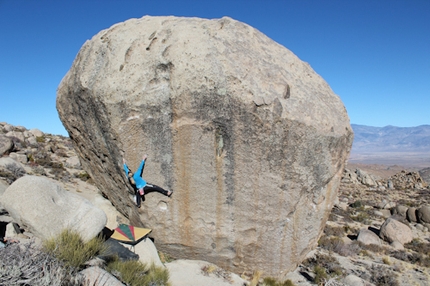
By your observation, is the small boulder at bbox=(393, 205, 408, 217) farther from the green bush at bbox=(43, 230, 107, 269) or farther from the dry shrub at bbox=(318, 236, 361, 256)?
the green bush at bbox=(43, 230, 107, 269)

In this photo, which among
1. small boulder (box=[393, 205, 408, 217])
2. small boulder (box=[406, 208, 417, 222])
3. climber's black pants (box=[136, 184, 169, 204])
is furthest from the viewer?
small boulder (box=[393, 205, 408, 217])

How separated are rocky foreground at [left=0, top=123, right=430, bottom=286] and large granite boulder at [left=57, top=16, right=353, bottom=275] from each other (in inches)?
18.2

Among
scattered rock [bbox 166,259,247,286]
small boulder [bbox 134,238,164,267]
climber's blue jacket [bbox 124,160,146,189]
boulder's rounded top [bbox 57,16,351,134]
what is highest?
boulder's rounded top [bbox 57,16,351,134]

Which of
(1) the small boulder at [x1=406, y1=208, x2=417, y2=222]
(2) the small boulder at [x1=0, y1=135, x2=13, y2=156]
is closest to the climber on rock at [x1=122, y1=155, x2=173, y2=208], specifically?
(2) the small boulder at [x1=0, y1=135, x2=13, y2=156]

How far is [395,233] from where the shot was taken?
1012cm

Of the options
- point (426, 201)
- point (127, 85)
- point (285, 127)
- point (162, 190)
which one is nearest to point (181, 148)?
point (162, 190)

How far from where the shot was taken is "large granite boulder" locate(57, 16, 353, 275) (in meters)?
4.90

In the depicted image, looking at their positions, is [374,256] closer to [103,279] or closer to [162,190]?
[162,190]

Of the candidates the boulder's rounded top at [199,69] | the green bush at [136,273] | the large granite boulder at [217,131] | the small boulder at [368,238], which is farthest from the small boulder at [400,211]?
the green bush at [136,273]

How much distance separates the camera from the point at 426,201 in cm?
1922

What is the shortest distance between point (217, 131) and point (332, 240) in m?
6.32

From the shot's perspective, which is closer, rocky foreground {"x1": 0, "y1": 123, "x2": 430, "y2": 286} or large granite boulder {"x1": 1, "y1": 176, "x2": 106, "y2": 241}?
Answer: large granite boulder {"x1": 1, "y1": 176, "x2": 106, "y2": 241}

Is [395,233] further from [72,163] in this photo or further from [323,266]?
[72,163]

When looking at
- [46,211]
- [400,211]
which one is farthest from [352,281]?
[400,211]
